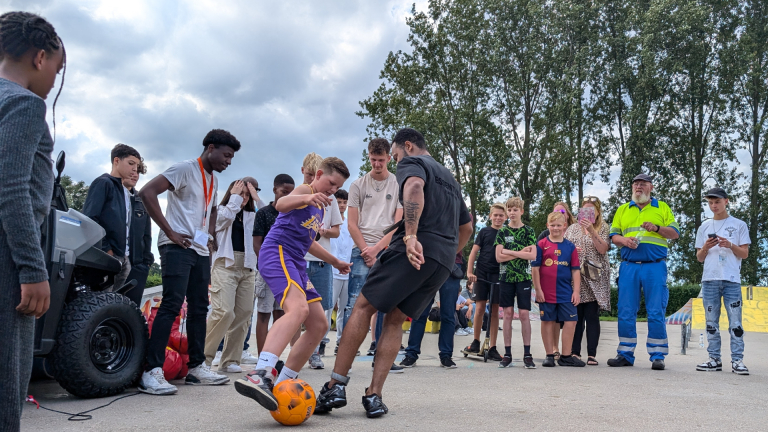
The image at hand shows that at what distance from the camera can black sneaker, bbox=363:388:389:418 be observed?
12.9 ft

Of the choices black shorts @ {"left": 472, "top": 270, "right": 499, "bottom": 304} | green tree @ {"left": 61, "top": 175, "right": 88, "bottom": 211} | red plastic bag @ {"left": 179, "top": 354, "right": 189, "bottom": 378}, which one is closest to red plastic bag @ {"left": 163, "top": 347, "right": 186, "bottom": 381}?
red plastic bag @ {"left": 179, "top": 354, "right": 189, "bottom": 378}

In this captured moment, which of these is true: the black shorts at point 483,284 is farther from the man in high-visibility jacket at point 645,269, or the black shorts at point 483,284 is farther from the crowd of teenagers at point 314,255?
the man in high-visibility jacket at point 645,269

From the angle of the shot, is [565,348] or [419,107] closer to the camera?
[565,348]

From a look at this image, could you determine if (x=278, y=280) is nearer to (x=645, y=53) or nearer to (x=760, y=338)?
(x=760, y=338)

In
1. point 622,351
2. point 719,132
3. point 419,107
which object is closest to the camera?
point 622,351

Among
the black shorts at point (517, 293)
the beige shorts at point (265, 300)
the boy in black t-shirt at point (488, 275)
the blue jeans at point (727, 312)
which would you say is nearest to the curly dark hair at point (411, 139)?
the beige shorts at point (265, 300)

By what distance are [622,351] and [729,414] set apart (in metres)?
3.28

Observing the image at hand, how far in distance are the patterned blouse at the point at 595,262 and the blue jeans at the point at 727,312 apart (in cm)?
119

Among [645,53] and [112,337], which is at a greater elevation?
[645,53]

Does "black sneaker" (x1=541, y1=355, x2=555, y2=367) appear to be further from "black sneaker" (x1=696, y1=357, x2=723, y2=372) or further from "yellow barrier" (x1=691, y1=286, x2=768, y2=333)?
"yellow barrier" (x1=691, y1=286, x2=768, y2=333)

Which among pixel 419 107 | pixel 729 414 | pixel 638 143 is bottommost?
pixel 729 414

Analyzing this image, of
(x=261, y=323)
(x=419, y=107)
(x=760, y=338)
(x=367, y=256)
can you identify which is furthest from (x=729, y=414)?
(x=419, y=107)

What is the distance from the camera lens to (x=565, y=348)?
25.2 feet

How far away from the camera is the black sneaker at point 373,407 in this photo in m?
3.93
